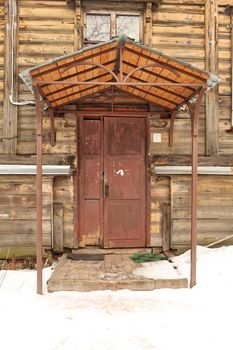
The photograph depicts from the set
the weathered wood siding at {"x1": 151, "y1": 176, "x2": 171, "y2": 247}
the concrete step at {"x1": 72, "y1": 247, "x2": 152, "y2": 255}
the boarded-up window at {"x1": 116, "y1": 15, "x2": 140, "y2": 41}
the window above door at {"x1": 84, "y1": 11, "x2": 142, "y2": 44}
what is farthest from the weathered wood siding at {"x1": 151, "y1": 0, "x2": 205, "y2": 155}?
the concrete step at {"x1": 72, "y1": 247, "x2": 152, "y2": 255}

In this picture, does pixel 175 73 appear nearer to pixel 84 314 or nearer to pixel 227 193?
pixel 227 193

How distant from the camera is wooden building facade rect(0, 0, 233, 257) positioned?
19.3 feet

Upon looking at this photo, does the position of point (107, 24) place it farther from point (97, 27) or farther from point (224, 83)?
point (224, 83)

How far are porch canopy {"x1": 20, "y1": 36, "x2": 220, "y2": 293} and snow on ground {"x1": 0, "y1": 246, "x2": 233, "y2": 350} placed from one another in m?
0.37

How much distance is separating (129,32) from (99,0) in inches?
32.7

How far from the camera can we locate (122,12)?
6.12 meters

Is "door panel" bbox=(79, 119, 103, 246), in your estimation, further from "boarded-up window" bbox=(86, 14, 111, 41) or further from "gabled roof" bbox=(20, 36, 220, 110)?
"boarded-up window" bbox=(86, 14, 111, 41)

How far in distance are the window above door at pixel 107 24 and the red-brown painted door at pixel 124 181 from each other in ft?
5.58

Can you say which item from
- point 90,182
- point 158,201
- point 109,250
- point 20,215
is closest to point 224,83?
point 158,201

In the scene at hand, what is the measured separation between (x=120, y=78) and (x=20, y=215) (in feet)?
10.9

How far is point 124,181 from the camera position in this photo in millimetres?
6180

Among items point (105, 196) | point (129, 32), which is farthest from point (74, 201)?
point (129, 32)

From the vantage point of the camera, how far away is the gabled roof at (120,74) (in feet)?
Result: 13.2

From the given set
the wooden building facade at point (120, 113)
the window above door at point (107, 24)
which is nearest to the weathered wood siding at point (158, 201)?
the wooden building facade at point (120, 113)
